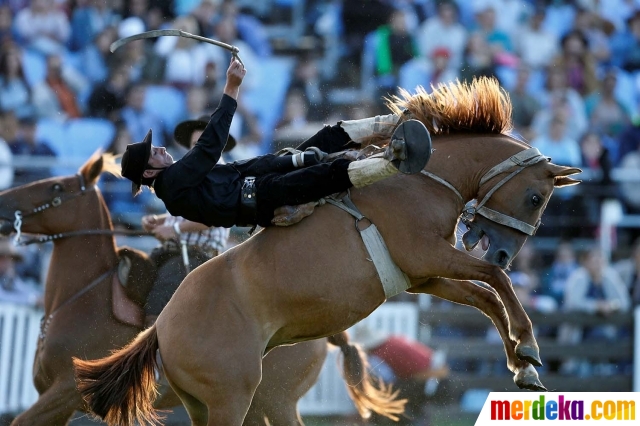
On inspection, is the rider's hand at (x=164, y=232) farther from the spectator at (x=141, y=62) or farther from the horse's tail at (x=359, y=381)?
the spectator at (x=141, y=62)

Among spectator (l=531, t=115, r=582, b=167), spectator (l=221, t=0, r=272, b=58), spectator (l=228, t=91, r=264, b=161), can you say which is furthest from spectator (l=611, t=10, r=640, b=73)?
spectator (l=228, t=91, r=264, b=161)

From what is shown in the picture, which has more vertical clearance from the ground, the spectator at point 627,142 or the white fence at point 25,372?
the spectator at point 627,142

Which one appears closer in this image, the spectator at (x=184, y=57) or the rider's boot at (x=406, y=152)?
the rider's boot at (x=406, y=152)

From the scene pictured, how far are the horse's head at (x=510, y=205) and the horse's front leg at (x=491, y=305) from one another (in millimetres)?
189

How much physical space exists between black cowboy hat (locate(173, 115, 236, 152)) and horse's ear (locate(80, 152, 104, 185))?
579mm

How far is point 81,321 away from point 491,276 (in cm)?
305

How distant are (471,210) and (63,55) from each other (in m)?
8.08

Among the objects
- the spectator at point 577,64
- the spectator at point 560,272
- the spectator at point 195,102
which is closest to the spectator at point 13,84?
the spectator at point 195,102

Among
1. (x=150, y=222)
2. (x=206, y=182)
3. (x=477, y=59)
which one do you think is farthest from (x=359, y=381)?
(x=477, y=59)

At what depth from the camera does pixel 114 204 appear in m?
10.2

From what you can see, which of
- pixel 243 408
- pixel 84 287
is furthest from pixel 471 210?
pixel 84 287

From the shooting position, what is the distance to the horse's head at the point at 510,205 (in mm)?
4977

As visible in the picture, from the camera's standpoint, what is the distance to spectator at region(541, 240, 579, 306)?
33.9 ft

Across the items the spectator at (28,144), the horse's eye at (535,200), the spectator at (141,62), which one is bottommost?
the spectator at (28,144)
